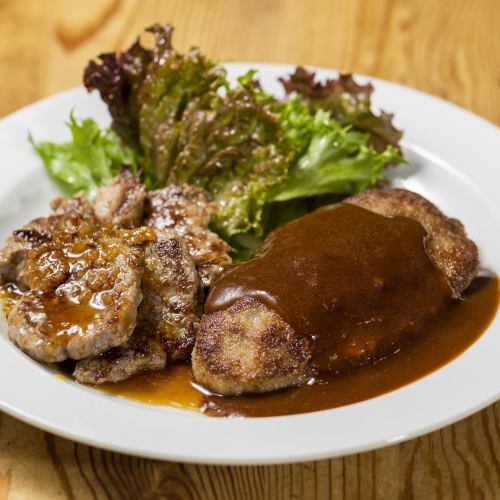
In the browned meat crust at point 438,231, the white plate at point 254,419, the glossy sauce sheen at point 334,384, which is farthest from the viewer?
the browned meat crust at point 438,231

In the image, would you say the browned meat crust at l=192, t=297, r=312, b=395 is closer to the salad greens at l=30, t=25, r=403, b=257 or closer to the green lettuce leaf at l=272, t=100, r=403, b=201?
the salad greens at l=30, t=25, r=403, b=257

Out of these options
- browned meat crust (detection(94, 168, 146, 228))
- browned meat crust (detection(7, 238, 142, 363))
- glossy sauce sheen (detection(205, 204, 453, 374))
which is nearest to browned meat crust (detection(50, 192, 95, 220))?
browned meat crust (detection(94, 168, 146, 228))

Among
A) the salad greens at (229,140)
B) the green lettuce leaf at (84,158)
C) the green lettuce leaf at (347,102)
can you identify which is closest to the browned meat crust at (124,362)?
the salad greens at (229,140)

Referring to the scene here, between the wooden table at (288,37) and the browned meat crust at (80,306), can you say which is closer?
the browned meat crust at (80,306)

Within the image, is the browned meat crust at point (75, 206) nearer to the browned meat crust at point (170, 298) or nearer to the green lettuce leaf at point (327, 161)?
the browned meat crust at point (170, 298)

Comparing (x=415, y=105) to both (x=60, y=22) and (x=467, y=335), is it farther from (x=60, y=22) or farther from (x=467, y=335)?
(x=60, y=22)

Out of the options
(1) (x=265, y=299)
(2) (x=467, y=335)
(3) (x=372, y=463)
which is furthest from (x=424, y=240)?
(3) (x=372, y=463)

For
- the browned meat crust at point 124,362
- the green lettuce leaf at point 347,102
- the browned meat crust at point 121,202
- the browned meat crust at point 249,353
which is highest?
the green lettuce leaf at point 347,102
